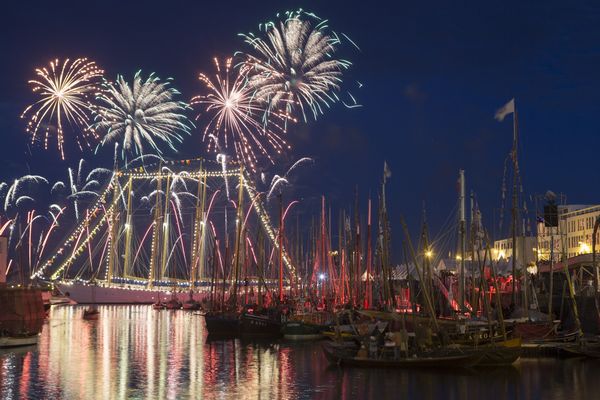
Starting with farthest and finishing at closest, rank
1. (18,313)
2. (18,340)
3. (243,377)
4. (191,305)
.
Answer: (191,305), (18,313), (18,340), (243,377)

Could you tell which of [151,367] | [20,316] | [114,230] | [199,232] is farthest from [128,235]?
[151,367]

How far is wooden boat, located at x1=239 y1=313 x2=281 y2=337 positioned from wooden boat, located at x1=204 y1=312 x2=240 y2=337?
3.68 ft

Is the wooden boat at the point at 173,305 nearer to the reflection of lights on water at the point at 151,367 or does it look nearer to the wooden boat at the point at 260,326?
the reflection of lights on water at the point at 151,367

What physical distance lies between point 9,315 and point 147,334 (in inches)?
419

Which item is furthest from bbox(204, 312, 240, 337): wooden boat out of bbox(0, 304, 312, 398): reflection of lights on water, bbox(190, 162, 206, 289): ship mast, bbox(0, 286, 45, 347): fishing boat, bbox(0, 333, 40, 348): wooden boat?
bbox(190, 162, 206, 289): ship mast

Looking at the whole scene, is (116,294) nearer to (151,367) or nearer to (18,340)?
(18,340)

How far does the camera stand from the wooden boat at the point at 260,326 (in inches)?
2319

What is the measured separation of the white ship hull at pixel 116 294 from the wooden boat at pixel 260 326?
241 ft

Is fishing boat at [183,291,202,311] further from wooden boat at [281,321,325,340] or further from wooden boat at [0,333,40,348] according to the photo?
wooden boat at [0,333,40,348]

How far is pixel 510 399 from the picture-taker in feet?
99.2

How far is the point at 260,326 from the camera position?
5903 cm

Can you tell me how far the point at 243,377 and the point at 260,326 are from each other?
2235 centimetres

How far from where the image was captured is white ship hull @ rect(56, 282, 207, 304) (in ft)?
438

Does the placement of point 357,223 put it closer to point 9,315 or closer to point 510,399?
point 9,315
